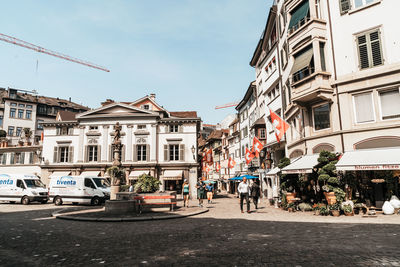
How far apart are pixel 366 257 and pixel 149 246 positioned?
5519mm

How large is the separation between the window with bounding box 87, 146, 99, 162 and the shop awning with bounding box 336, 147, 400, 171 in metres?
32.3

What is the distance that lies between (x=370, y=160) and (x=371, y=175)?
77.8 inches

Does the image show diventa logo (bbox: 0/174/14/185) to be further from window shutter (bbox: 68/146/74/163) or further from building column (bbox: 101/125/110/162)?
building column (bbox: 101/125/110/162)

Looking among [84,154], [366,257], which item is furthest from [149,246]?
[84,154]

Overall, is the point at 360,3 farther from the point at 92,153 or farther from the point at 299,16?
the point at 92,153

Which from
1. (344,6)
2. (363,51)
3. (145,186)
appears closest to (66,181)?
(145,186)

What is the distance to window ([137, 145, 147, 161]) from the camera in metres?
37.4

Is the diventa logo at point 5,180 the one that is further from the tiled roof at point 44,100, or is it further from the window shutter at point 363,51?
the tiled roof at point 44,100

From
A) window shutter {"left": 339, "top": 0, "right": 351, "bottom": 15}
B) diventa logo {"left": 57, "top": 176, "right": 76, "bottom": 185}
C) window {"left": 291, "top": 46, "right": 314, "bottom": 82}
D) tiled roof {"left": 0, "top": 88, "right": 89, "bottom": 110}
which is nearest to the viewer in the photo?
window shutter {"left": 339, "top": 0, "right": 351, "bottom": 15}

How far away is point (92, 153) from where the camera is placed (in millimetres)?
38344

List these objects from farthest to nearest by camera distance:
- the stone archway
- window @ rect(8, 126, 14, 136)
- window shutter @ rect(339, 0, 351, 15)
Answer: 1. window @ rect(8, 126, 14, 136)
2. window shutter @ rect(339, 0, 351, 15)
3. the stone archway

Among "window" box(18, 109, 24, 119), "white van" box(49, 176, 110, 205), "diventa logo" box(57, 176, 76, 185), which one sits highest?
"window" box(18, 109, 24, 119)

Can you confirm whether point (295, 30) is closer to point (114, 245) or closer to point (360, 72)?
point (360, 72)

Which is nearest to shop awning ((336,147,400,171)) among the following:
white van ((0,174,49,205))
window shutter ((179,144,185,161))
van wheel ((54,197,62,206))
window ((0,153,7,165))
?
van wheel ((54,197,62,206))
